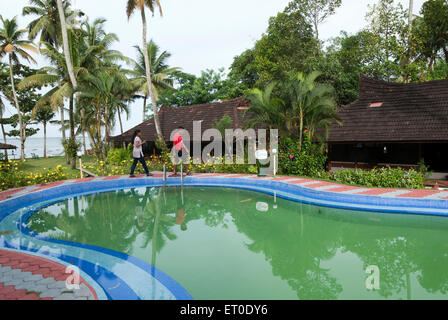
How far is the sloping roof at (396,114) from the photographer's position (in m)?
12.1

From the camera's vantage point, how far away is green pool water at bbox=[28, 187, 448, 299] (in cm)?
428

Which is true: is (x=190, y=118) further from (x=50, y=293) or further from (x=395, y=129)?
(x=50, y=293)

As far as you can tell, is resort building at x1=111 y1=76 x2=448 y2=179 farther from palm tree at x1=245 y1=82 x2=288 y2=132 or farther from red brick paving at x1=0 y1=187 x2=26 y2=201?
red brick paving at x1=0 y1=187 x2=26 y2=201

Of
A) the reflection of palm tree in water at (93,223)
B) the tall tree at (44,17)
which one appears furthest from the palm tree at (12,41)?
the reflection of palm tree in water at (93,223)

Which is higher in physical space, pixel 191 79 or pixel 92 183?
pixel 191 79

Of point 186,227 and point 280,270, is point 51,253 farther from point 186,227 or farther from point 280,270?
point 280,270

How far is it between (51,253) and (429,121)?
549 inches

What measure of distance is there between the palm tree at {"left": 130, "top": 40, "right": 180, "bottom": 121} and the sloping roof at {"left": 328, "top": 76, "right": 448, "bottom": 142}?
17.7 meters

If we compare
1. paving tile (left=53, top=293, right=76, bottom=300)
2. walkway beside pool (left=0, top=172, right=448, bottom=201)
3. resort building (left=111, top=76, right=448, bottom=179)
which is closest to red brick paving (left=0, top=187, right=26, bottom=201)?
walkway beside pool (left=0, top=172, right=448, bottom=201)

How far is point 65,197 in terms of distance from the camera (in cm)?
1059

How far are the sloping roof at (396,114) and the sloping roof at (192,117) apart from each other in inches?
274
